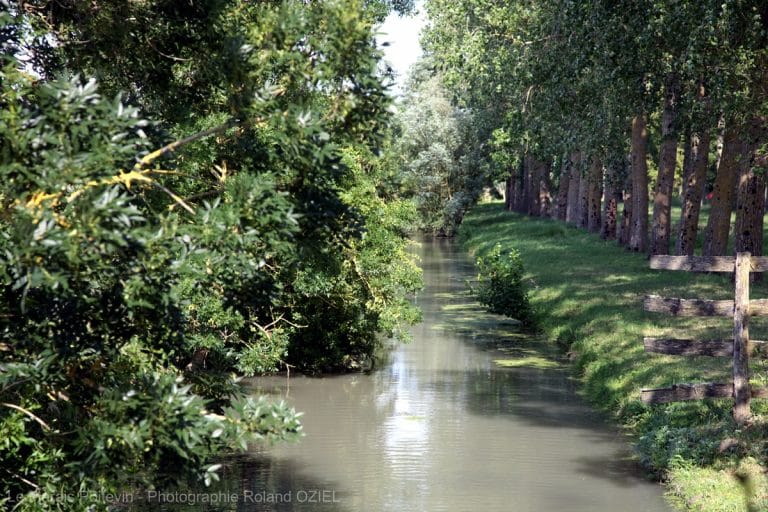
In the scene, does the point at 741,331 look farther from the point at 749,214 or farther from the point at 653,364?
the point at 749,214

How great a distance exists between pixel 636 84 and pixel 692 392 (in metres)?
10.1

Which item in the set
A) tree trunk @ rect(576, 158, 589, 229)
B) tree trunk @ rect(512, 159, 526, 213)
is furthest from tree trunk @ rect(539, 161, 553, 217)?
tree trunk @ rect(576, 158, 589, 229)

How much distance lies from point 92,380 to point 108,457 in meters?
1.25

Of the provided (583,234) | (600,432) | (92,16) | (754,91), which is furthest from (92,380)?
(583,234)

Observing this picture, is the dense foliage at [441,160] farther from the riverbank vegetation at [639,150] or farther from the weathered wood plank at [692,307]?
the weathered wood plank at [692,307]

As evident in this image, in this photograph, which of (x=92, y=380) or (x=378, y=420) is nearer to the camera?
Answer: (x=92, y=380)

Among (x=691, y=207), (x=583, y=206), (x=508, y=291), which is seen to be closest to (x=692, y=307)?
(x=508, y=291)

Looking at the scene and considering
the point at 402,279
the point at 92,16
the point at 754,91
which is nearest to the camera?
the point at 92,16

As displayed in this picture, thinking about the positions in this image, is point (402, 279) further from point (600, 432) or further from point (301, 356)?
point (600, 432)

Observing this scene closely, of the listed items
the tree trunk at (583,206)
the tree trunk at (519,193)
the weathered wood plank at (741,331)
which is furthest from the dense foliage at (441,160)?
the weathered wood plank at (741,331)

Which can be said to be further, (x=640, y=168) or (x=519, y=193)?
(x=519, y=193)

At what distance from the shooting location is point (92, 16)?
9.83m

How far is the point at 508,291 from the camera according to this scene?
29.8 m

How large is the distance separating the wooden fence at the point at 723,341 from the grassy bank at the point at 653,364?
1.71ft
